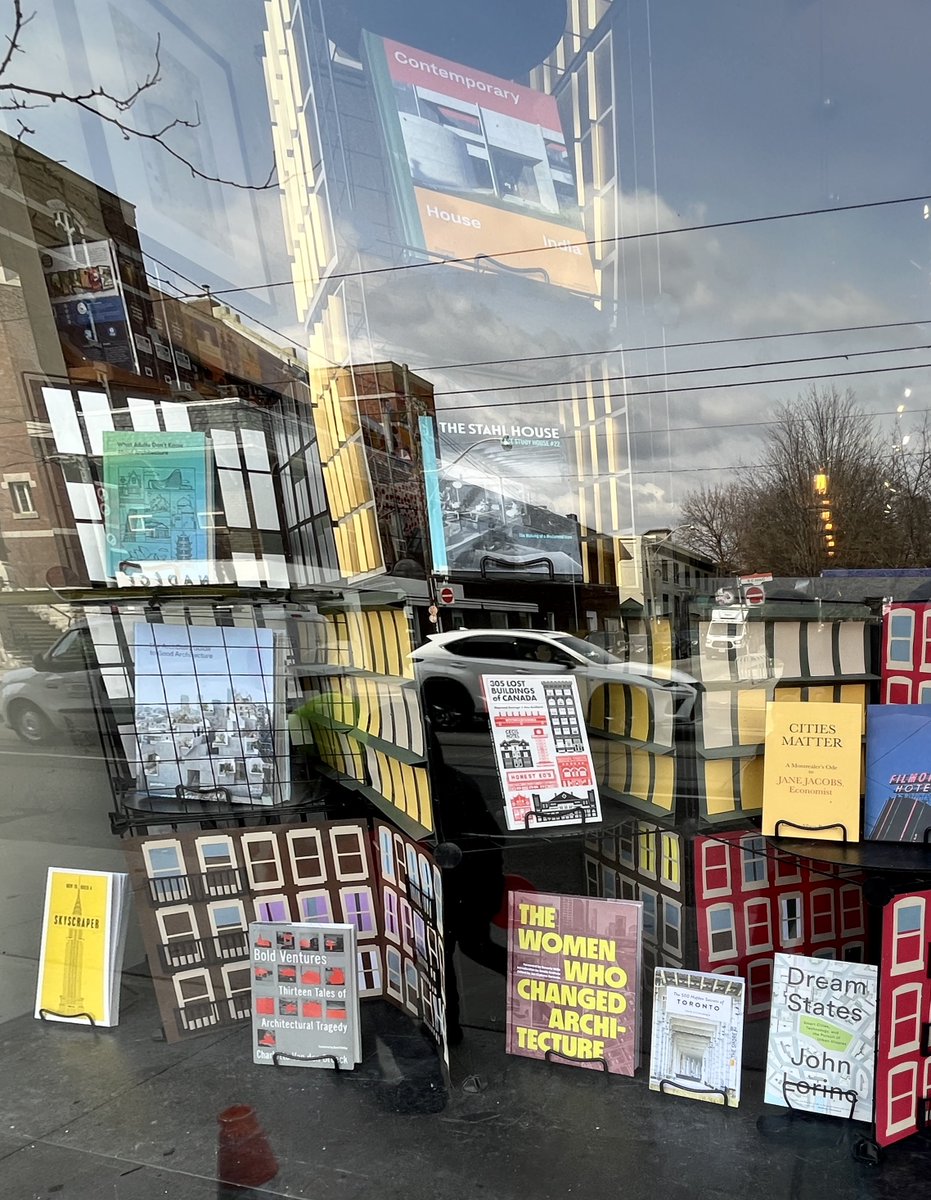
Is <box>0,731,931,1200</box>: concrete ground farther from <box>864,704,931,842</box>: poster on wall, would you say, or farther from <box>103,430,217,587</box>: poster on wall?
<box>103,430,217,587</box>: poster on wall

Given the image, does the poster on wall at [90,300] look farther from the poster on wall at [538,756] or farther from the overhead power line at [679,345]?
the poster on wall at [538,756]

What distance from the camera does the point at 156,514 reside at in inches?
81.4

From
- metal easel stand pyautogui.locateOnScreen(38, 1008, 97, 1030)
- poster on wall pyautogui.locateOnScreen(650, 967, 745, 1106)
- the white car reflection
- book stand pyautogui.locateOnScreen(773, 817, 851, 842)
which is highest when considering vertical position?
the white car reflection

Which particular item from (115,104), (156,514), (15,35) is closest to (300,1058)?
(156,514)

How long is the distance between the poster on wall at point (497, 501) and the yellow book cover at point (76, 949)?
174 centimetres

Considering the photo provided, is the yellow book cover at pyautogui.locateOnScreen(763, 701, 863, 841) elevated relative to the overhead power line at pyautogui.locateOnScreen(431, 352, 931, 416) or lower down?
lower down

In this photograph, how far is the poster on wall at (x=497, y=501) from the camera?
6.59 feet

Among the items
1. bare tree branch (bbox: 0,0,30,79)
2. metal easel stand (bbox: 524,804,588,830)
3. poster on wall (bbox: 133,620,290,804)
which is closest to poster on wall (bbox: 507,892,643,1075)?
metal easel stand (bbox: 524,804,588,830)

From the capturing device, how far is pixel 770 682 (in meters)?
1.74

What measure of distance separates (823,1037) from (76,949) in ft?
8.00

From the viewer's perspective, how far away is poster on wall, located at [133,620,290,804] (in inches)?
85.0

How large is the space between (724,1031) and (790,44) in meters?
2.79

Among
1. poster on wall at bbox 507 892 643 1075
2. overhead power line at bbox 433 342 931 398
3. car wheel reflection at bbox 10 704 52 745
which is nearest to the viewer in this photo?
poster on wall at bbox 507 892 643 1075

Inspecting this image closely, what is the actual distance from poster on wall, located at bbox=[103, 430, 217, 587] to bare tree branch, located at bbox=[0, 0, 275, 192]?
1003 millimetres
